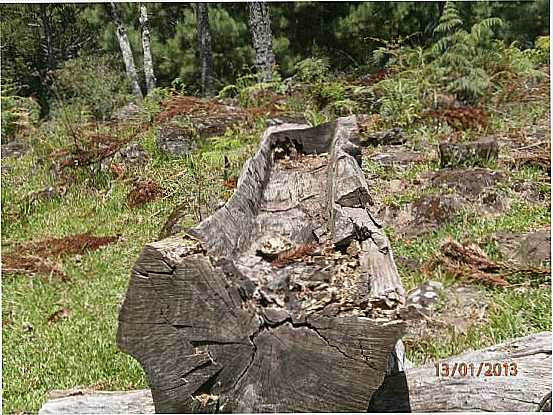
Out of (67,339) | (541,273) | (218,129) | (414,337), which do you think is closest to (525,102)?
(218,129)

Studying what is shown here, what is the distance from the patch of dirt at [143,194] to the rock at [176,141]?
3.13 feet

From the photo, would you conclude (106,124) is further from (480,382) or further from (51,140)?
(480,382)

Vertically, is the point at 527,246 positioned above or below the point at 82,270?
above

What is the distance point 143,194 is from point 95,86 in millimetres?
6838

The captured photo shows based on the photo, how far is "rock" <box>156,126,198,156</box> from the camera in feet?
30.8

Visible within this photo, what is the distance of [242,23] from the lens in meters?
15.0

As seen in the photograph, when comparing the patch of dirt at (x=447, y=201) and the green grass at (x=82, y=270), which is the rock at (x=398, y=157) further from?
the green grass at (x=82, y=270)

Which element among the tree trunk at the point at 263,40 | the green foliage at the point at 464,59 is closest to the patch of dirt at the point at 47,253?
the green foliage at the point at 464,59

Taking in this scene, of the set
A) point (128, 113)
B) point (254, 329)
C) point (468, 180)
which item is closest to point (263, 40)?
point (128, 113)

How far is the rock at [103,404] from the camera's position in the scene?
3115mm

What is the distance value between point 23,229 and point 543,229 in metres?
5.75

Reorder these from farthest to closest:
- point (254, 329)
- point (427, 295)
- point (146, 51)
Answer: point (146, 51) < point (427, 295) < point (254, 329)

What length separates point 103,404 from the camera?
3152 millimetres
